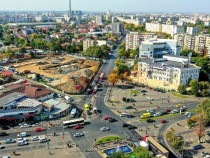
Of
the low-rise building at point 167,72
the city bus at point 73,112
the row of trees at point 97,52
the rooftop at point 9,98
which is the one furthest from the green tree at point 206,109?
the row of trees at point 97,52

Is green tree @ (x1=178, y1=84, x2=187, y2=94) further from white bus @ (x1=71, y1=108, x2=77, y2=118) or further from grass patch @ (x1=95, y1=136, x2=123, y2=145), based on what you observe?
white bus @ (x1=71, y1=108, x2=77, y2=118)

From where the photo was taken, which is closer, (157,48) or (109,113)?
(109,113)

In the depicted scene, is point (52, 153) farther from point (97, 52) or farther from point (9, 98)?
point (97, 52)

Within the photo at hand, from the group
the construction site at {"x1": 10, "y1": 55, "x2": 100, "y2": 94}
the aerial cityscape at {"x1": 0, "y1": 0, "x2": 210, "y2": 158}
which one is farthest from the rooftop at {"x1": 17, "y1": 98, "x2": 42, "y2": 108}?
the construction site at {"x1": 10, "y1": 55, "x2": 100, "y2": 94}

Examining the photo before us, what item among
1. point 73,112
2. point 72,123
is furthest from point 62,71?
point 72,123

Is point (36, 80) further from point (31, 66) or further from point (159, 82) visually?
point (159, 82)

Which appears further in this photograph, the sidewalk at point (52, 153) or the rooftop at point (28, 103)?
the rooftop at point (28, 103)

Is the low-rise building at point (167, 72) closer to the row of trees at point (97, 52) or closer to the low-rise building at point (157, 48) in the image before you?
the low-rise building at point (157, 48)

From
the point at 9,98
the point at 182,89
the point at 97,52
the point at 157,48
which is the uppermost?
the point at 157,48
